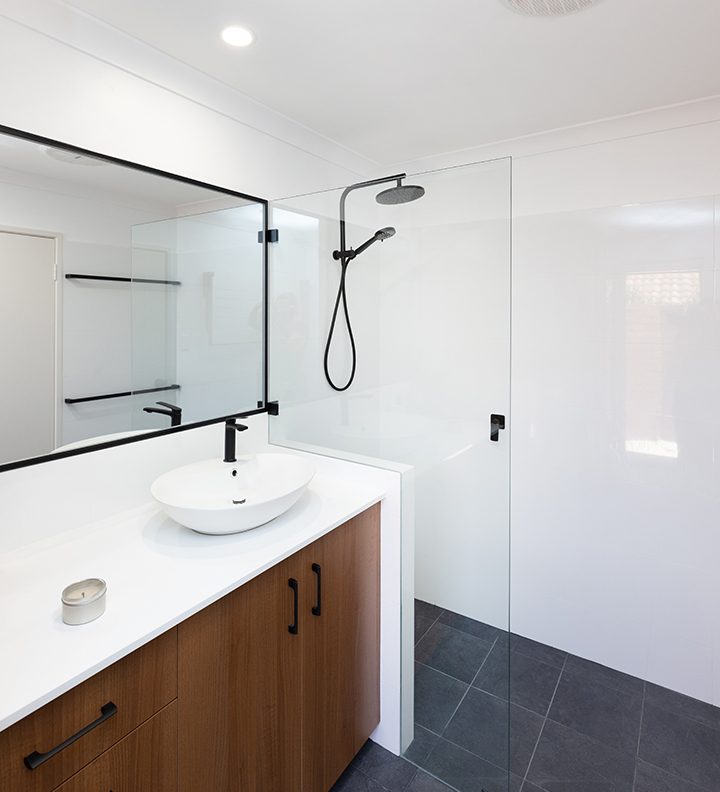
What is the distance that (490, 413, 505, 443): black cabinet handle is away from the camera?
73.0 inches

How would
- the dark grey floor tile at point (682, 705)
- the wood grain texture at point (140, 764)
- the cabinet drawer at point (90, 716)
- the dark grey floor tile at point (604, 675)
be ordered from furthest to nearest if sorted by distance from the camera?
the dark grey floor tile at point (604, 675)
the dark grey floor tile at point (682, 705)
the wood grain texture at point (140, 764)
the cabinet drawer at point (90, 716)

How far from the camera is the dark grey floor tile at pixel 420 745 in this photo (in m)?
Result: 1.72

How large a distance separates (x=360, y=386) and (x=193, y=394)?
0.66m

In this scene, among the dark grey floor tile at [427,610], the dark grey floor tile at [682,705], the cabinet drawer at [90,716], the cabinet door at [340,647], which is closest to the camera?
the cabinet drawer at [90,716]

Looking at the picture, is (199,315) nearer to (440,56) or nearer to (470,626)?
(440,56)

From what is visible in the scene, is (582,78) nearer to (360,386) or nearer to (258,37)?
(258,37)

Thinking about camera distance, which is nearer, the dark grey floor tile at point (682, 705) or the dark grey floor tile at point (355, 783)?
the dark grey floor tile at point (355, 783)

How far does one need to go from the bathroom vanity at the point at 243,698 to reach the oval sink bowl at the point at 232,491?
16 centimetres

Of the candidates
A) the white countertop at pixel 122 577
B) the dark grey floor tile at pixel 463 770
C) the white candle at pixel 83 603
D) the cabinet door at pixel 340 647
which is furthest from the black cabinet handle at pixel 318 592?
the dark grey floor tile at pixel 463 770

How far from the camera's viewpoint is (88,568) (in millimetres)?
1256

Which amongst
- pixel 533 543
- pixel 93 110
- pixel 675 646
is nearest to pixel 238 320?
pixel 93 110

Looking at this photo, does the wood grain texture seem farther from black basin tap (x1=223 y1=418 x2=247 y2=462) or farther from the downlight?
the downlight

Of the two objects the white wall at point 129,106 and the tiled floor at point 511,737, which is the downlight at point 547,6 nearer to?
the white wall at point 129,106

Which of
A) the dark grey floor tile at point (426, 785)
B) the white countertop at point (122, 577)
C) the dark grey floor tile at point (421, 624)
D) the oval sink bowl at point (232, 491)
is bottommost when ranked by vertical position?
the dark grey floor tile at point (426, 785)
